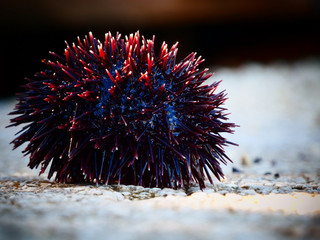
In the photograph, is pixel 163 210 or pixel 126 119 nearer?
pixel 163 210

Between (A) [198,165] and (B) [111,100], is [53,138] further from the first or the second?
(A) [198,165]

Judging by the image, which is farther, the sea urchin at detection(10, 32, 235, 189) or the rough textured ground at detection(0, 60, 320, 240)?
the sea urchin at detection(10, 32, 235, 189)

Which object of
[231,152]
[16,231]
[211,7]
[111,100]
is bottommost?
[16,231]

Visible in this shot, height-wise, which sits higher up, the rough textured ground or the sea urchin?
the sea urchin

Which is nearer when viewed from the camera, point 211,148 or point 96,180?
point 96,180

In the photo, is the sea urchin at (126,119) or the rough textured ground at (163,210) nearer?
the rough textured ground at (163,210)

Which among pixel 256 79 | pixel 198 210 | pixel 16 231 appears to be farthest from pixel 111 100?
pixel 256 79

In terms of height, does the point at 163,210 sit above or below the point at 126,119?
below

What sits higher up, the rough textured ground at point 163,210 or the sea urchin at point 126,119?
the sea urchin at point 126,119
